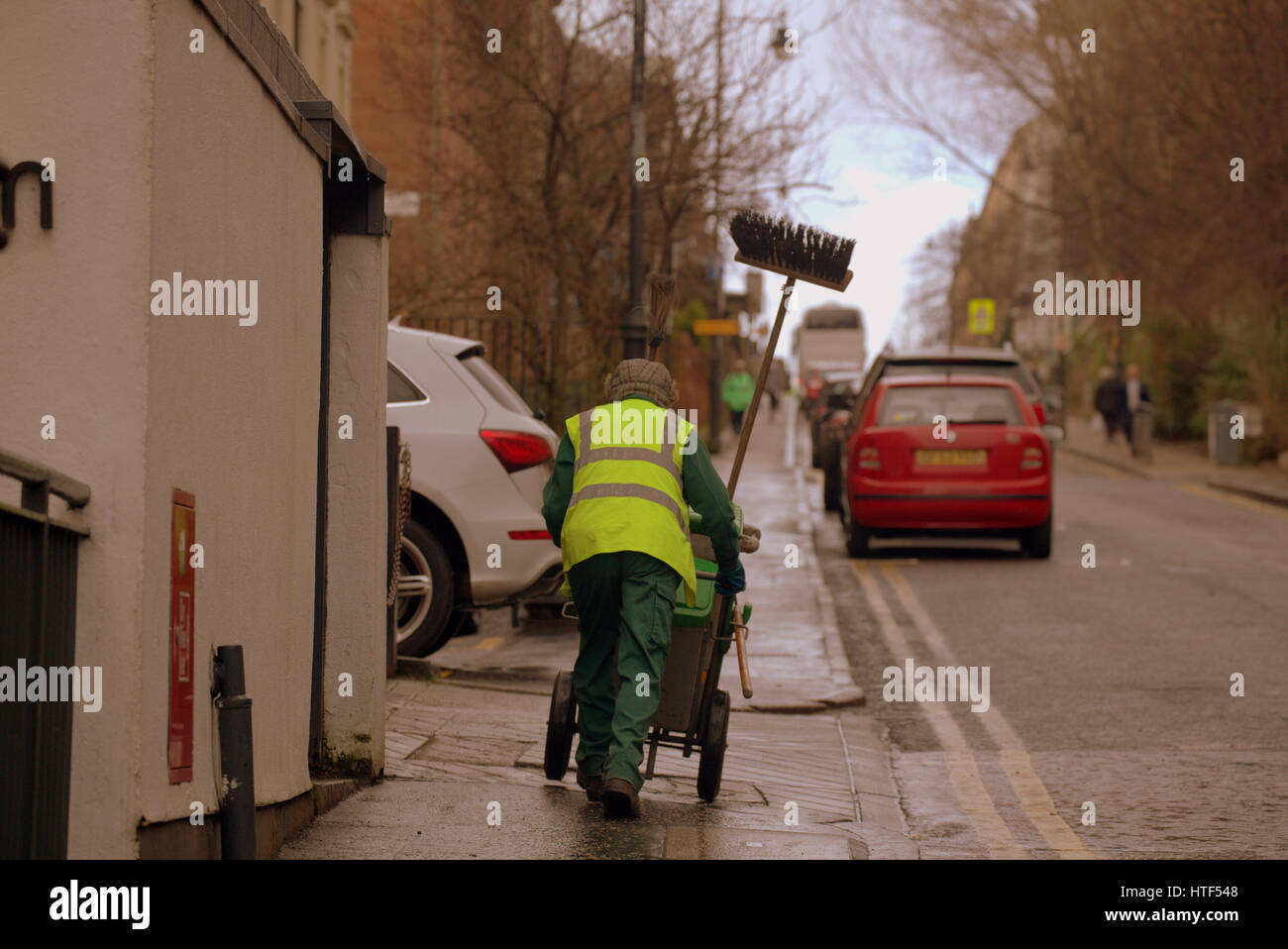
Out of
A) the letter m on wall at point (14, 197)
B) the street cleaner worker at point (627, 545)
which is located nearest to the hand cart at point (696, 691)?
the street cleaner worker at point (627, 545)

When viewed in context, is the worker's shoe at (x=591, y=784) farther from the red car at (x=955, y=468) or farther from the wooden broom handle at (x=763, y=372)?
the red car at (x=955, y=468)

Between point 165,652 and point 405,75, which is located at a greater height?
point 405,75

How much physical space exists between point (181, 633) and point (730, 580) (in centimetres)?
246

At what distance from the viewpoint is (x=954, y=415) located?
1623cm

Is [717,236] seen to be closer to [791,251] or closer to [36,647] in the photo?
[791,251]

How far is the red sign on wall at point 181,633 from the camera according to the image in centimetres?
447

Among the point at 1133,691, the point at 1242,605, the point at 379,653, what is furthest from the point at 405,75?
the point at 379,653

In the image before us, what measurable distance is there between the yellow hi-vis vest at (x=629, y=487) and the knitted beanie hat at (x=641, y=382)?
78mm

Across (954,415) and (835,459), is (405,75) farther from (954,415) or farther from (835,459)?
(954,415)

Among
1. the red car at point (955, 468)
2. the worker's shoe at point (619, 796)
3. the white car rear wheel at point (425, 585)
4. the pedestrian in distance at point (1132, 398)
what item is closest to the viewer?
the worker's shoe at point (619, 796)

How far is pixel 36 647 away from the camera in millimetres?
3857

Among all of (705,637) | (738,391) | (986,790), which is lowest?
(986,790)

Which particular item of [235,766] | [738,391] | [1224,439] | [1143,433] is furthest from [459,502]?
[738,391]

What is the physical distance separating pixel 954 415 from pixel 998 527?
3.51 ft
